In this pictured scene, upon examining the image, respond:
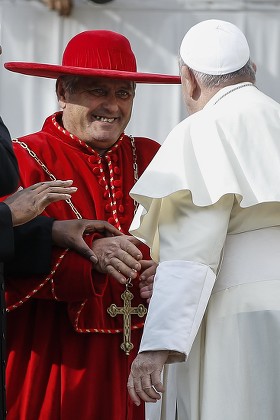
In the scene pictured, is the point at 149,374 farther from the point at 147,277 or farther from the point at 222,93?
the point at 222,93

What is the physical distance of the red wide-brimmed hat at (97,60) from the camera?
15.1 feet

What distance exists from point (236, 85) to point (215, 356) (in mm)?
936

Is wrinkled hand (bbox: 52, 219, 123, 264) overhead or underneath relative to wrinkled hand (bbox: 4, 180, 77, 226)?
underneath

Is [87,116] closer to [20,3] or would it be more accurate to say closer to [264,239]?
[264,239]

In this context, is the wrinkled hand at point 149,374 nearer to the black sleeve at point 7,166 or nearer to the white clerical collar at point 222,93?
the black sleeve at point 7,166

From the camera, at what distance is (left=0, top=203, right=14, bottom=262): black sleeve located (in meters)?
3.84

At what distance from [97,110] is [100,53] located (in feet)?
0.80

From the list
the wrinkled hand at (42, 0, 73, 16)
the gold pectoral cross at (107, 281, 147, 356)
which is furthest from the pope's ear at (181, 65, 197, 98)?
the wrinkled hand at (42, 0, 73, 16)

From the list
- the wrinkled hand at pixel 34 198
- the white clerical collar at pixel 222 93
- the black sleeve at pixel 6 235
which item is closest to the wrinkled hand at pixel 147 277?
the wrinkled hand at pixel 34 198

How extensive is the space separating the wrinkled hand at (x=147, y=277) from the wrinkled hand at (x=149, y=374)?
761mm

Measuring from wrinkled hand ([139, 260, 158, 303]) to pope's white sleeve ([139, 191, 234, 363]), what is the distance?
73 centimetres

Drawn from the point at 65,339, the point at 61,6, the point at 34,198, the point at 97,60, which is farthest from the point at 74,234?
the point at 61,6

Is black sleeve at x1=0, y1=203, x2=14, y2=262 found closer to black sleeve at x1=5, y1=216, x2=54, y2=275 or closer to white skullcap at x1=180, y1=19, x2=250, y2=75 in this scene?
black sleeve at x1=5, y1=216, x2=54, y2=275

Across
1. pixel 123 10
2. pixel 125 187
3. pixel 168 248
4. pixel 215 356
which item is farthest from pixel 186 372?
pixel 123 10
